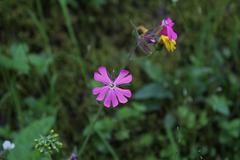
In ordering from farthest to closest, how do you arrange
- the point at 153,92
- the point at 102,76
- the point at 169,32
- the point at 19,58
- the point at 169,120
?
the point at 153,92, the point at 169,120, the point at 19,58, the point at 169,32, the point at 102,76

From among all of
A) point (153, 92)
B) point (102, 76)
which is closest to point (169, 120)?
point (153, 92)

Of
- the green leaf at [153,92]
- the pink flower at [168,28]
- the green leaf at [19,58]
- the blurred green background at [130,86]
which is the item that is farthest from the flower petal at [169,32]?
the green leaf at [19,58]

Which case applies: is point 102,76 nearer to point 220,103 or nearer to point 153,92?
point 153,92

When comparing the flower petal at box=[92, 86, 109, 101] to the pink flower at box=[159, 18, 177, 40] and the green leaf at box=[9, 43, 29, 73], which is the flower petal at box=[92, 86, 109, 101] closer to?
the pink flower at box=[159, 18, 177, 40]

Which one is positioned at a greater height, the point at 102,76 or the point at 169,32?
the point at 169,32

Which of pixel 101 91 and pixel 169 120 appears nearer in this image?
pixel 101 91

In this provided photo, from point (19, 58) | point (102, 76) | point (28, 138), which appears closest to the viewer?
point (102, 76)

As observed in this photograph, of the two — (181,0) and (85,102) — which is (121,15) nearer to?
(181,0)
